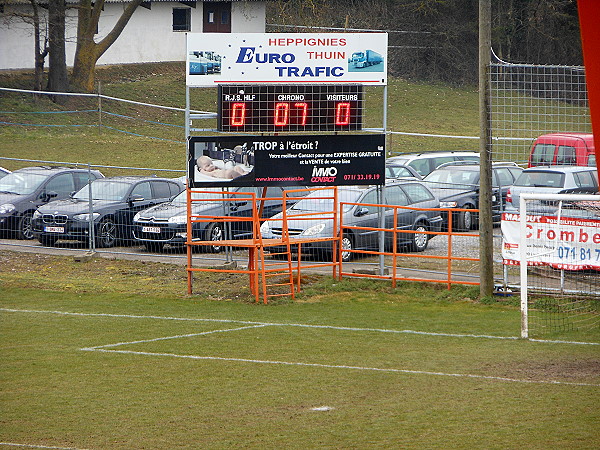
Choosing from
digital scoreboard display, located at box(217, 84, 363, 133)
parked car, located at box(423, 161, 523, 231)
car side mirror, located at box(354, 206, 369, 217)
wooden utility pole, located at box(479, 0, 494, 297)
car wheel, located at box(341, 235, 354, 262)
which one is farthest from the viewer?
parked car, located at box(423, 161, 523, 231)

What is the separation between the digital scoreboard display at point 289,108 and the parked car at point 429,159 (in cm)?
1306

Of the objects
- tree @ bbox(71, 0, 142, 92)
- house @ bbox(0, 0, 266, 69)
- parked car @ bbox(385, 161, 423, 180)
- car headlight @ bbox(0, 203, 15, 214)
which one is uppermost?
house @ bbox(0, 0, 266, 69)

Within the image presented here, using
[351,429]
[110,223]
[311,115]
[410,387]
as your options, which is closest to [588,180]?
[311,115]

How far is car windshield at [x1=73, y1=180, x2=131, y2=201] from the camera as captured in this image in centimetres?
2191

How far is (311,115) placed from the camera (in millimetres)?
16453

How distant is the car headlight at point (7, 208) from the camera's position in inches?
871

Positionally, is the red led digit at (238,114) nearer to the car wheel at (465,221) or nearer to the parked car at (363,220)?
the parked car at (363,220)

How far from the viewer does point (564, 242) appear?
578 inches

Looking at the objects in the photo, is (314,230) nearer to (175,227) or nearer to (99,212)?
(175,227)

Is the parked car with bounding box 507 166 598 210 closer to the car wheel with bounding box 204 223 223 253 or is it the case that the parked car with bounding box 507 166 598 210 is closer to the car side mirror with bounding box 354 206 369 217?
the car side mirror with bounding box 354 206 369 217

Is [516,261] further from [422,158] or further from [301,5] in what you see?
[301,5]

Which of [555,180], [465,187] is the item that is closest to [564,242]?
[555,180]

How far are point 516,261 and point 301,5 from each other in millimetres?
31678

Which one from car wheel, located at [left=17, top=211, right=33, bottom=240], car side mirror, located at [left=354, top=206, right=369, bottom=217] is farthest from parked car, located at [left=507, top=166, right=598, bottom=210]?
car wheel, located at [left=17, top=211, right=33, bottom=240]
